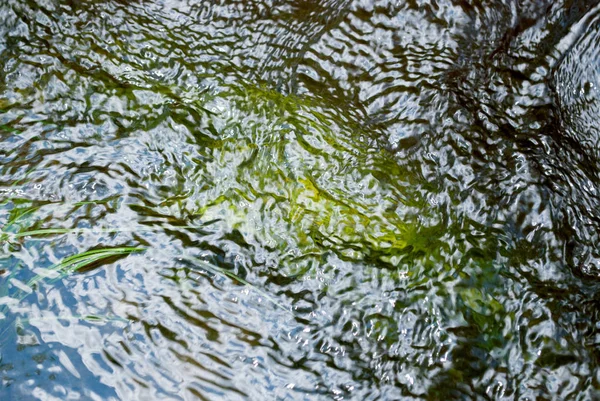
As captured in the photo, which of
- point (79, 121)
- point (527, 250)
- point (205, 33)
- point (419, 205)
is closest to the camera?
point (527, 250)

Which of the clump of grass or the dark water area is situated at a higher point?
the dark water area

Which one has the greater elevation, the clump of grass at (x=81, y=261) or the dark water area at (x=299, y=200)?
the dark water area at (x=299, y=200)

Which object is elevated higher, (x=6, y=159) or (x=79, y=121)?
(x=79, y=121)

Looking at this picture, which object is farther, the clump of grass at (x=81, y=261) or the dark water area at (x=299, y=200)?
the clump of grass at (x=81, y=261)

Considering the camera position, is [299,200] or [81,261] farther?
[299,200]

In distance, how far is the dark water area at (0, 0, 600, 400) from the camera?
5.90 feet

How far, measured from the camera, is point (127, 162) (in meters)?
2.27

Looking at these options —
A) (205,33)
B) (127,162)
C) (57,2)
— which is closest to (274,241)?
(127,162)

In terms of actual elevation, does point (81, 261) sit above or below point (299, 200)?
below

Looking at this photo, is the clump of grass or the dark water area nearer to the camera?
the dark water area

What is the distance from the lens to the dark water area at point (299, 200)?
1.80 m

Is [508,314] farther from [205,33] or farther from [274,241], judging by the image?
[205,33]

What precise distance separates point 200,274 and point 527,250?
123 cm

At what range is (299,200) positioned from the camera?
2.21 m
